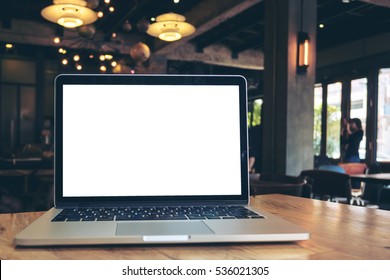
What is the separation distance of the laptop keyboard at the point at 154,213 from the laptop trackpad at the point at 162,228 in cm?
4

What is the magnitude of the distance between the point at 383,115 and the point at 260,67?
11.4 ft

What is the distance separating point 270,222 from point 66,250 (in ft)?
1.24

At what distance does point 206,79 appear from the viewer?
97cm

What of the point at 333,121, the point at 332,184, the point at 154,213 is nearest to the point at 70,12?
the point at 332,184

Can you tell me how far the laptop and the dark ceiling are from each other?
526 centimetres

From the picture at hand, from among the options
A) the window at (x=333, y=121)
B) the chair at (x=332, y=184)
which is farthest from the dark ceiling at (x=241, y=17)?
the chair at (x=332, y=184)

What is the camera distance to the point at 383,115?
757cm

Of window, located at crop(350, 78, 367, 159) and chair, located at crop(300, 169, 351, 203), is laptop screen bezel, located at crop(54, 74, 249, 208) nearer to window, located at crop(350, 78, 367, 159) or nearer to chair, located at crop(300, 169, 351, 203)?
chair, located at crop(300, 169, 351, 203)

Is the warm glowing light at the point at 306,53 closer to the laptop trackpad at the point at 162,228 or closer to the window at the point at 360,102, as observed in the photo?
the window at the point at 360,102

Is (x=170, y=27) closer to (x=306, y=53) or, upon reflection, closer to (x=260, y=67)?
(x=306, y=53)

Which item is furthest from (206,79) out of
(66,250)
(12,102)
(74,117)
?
(12,102)

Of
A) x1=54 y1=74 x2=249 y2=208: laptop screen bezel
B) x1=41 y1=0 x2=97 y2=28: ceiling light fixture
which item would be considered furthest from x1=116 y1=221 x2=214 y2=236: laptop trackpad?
x1=41 y1=0 x2=97 y2=28: ceiling light fixture
